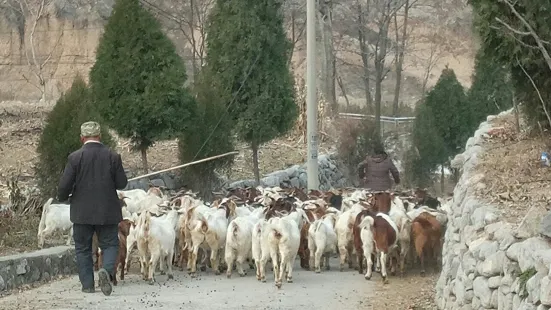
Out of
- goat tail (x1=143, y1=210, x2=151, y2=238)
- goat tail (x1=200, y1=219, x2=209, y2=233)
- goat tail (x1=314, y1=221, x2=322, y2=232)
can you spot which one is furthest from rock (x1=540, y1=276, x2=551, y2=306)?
goat tail (x1=314, y1=221, x2=322, y2=232)

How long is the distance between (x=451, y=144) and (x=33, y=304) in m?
19.8

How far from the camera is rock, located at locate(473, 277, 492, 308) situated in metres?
8.16

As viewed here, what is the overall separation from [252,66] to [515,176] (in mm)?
13566

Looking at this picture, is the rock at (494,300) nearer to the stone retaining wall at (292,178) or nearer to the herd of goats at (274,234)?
the herd of goats at (274,234)

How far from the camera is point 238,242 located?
13711 millimetres

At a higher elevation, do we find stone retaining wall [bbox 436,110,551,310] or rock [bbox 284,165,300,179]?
rock [bbox 284,165,300,179]

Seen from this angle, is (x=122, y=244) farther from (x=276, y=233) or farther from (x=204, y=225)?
(x=276, y=233)

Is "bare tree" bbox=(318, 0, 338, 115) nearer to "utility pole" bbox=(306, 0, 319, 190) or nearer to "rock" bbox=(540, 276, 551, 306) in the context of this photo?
"utility pole" bbox=(306, 0, 319, 190)

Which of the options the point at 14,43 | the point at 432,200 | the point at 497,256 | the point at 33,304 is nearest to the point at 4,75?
the point at 14,43

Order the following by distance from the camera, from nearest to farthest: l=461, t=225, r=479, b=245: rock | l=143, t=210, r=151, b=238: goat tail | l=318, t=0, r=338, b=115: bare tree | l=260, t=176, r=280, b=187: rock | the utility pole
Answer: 1. l=461, t=225, r=479, b=245: rock
2. l=143, t=210, r=151, b=238: goat tail
3. the utility pole
4. l=260, t=176, r=280, b=187: rock
5. l=318, t=0, r=338, b=115: bare tree

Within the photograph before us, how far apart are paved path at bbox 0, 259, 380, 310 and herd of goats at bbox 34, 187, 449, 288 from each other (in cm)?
27

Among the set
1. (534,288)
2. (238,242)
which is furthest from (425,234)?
(534,288)

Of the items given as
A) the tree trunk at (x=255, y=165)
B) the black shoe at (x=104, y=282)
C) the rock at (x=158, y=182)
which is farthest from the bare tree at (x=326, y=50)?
the black shoe at (x=104, y=282)

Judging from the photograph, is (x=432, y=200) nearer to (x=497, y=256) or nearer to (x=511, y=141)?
(x=511, y=141)
